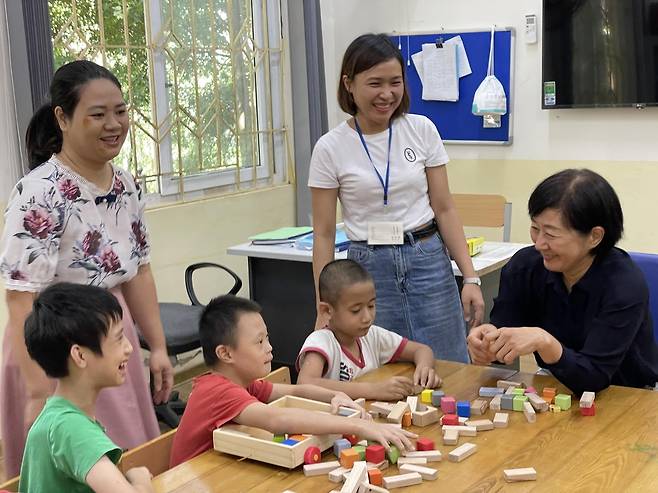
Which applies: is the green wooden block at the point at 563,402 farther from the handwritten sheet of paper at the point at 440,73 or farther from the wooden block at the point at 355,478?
the handwritten sheet of paper at the point at 440,73

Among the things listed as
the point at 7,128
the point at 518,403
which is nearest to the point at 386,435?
the point at 518,403

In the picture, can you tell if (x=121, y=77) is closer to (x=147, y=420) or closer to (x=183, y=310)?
(x=183, y=310)

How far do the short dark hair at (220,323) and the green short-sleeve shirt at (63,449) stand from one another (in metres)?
0.44

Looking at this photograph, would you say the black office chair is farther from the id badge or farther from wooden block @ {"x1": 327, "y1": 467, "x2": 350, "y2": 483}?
wooden block @ {"x1": 327, "y1": 467, "x2": 350, "y2": 483}

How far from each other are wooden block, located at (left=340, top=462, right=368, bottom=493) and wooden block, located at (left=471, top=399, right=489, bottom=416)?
1.33 ft

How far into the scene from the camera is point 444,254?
2660 mm

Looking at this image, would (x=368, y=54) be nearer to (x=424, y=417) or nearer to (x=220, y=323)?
(x=220, y=323)

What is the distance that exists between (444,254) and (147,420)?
1.07 m

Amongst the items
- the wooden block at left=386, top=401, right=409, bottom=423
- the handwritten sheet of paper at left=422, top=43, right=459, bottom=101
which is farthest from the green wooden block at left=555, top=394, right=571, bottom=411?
the handwritten sheet of paper at left=422, top=43, right=459, bottom=101

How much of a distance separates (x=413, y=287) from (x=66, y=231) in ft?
3.58

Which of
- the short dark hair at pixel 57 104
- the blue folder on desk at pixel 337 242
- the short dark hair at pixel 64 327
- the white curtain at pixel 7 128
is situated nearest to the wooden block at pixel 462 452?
the short dark hair at pixel 64 327

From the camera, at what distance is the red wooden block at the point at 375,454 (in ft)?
5.13

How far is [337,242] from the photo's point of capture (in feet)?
12.0

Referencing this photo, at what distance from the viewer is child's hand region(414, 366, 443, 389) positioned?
6.72ft
